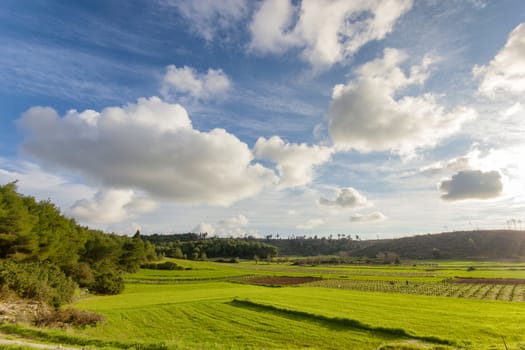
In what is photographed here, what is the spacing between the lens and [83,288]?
62438 mm

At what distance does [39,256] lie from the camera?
4981cm

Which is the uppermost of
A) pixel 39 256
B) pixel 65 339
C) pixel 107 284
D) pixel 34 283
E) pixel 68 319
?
pixel 39 256

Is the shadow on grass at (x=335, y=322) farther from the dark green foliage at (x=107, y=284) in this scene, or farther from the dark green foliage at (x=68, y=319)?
the dark green foliage at (x=107, y=284)

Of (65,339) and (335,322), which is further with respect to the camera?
(335,322)

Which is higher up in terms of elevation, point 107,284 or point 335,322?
point 335,322

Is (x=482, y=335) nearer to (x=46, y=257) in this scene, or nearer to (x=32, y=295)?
(x=32, y=295)

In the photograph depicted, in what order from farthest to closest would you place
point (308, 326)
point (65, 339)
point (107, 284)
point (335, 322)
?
point (107, 284) < point (335, 322) < point (308, 326) < point (65, 339)

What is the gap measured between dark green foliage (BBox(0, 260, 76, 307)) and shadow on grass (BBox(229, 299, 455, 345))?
24.8m

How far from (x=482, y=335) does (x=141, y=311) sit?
34744 mm

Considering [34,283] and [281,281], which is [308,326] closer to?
[34,283]

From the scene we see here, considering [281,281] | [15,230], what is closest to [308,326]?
[15,230]

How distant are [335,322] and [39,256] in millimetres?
48324

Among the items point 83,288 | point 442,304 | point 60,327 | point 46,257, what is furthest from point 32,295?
point 442,304

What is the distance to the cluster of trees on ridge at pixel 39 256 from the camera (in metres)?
39.0
